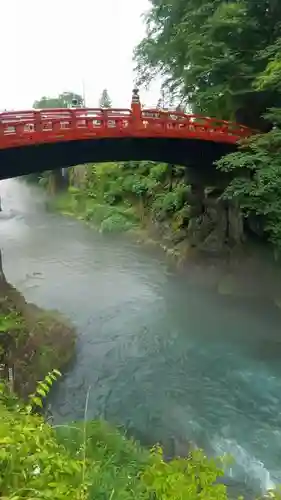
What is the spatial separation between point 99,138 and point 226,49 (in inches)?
245

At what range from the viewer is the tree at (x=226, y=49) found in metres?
16.1

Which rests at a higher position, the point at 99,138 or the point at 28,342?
the point at 99,138

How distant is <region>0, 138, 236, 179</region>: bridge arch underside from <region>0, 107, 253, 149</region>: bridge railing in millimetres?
469

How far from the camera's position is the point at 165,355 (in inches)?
490

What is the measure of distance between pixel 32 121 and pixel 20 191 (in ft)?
135

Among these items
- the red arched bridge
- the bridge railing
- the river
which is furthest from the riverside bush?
the red arched bridge

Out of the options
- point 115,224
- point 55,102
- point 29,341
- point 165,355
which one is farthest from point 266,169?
point 55,102

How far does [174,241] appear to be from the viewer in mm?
22609

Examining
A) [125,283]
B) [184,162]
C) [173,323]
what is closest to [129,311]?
[173,323]

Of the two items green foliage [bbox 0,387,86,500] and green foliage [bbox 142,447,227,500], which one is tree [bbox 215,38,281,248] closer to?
green foliage [bbox 142,447,227,500]

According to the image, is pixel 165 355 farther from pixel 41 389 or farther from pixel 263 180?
pixel 41 389

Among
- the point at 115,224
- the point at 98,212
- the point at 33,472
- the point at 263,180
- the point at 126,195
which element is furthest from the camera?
the point at 126,195

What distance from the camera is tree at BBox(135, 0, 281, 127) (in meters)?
16.1

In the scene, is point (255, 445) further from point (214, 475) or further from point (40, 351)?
point (40, 351)
